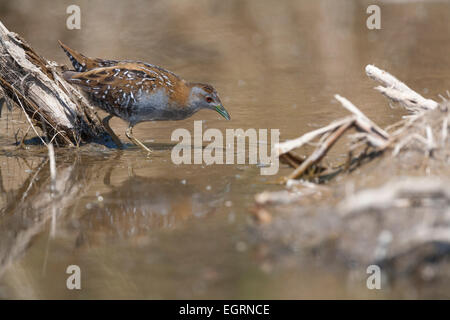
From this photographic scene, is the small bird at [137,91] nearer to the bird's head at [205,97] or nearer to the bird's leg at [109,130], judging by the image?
the bird's head at [205,97]

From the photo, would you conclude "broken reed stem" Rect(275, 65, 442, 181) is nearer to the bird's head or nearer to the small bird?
the bird's head

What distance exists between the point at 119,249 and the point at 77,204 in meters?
1.11

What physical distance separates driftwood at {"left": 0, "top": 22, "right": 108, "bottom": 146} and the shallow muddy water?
22 centimetres

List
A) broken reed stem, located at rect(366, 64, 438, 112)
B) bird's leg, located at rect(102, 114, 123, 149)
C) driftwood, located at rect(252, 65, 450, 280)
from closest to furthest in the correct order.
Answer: driftwood, located at rect(252, 65, 450, 280) → broken reed stem, located at rect(366, 64, 438, 112) → bird's leg, located at rect(102, 114, 123, 149)

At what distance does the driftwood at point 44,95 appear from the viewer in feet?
23.3

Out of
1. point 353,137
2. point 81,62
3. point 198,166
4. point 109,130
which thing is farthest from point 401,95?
point 81,62

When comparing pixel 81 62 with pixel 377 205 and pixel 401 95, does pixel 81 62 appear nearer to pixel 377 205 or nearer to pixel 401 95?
pixel 401 95

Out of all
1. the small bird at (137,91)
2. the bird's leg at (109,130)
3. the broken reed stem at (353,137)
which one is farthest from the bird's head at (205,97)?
the broken reed stem at (353,137)

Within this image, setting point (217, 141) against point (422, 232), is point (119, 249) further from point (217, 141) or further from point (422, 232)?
point (217, 141)

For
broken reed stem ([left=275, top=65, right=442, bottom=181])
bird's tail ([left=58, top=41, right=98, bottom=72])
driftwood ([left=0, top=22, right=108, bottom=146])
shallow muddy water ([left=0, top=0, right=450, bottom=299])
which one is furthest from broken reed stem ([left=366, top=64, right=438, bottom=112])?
driftwood ([left=0, top=22, right=108, bottom=146])

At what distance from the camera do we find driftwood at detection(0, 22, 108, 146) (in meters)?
7.11

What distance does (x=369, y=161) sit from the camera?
5363 millimetres

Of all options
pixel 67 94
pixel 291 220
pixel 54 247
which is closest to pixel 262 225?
pixel 291 220

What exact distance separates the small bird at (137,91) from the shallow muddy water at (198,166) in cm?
48
